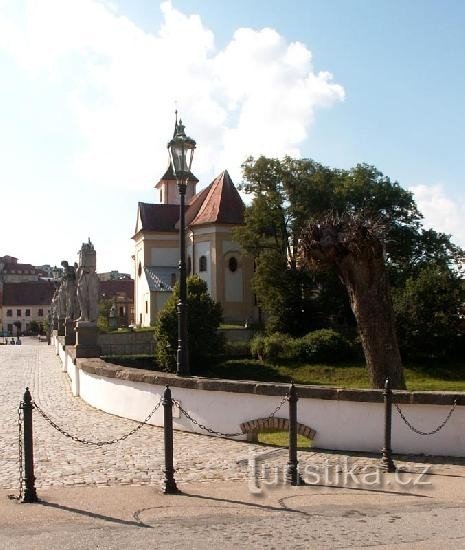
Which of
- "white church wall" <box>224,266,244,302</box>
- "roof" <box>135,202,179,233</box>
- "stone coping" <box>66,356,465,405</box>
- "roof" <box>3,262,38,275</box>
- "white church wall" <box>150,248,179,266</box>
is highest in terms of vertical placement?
"roof" <box>3,262,38,275</box>

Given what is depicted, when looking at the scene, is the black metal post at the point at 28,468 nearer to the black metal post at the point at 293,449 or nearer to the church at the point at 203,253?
the black metal post at the point at 293,449

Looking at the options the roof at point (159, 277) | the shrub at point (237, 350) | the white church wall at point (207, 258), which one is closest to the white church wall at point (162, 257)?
the roof at point (159, 277)

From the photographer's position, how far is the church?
5184cm

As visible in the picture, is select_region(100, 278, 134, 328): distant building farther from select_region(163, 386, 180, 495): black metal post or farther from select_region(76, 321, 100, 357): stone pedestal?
select_region(163, 386, 180, 495): black metal post

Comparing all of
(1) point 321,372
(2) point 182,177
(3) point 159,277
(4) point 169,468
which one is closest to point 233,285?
(3) point 159,277

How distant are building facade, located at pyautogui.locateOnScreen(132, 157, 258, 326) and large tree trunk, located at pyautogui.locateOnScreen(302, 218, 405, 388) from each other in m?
36.4

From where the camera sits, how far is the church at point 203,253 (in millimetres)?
51844

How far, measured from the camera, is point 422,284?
36.9 m

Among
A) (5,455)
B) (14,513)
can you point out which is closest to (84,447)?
(5,455)

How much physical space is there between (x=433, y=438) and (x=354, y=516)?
323 cm

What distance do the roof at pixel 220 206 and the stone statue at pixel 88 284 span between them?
31670 mm

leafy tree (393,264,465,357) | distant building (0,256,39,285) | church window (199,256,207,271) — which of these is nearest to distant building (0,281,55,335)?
distant building (0,256,39,285)

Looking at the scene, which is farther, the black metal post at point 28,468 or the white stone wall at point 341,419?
the white stone wall at point 341,419

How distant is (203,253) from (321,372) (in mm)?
19263
